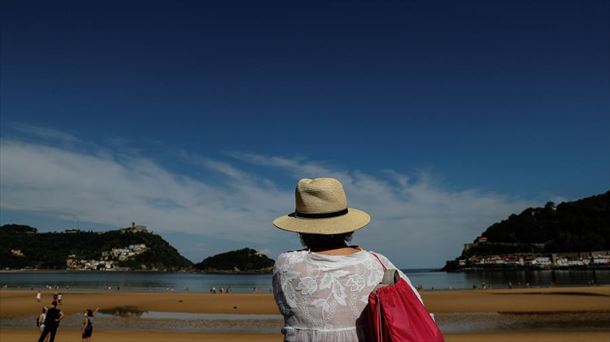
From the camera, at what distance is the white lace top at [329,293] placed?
84.6 inches

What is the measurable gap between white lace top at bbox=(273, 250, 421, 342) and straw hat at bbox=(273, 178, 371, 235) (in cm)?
14

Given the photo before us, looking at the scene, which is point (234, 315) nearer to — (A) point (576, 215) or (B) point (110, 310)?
(B) point (110, 310)

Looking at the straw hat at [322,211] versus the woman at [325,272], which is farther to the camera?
the straw hat at [322,211]

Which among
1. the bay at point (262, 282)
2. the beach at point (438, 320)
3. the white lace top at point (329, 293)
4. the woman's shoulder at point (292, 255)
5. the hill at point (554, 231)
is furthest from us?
the hill at point (554, 231)

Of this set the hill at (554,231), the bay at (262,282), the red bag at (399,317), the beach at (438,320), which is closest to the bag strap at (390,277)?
the red bag at (399,317)

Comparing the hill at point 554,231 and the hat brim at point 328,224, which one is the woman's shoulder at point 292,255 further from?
the hill at point 554,231

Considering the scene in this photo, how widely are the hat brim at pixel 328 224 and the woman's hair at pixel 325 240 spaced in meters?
0.05

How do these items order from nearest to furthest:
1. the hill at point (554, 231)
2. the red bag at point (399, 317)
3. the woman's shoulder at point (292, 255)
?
the red bag at point (399, 317) → the woman's shoulder at point (292, 255) → the hill at point (554, 231)

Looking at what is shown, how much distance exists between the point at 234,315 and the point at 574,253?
503 ft

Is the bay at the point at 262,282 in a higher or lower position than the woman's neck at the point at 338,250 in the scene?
lower

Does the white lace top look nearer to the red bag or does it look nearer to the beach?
the red bag

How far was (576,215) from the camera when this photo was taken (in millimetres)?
163750

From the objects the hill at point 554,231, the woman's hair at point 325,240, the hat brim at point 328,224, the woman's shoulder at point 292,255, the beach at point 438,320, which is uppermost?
the hill at point 554,231

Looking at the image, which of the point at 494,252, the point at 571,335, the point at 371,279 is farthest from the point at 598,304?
the point at 494,252
